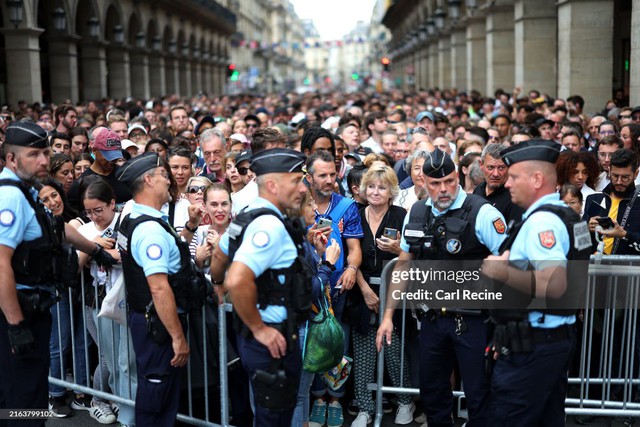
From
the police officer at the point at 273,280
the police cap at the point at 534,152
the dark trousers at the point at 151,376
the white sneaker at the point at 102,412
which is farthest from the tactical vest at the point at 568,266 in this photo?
the white sneaker at the point at 102,412

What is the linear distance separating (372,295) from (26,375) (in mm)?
2578

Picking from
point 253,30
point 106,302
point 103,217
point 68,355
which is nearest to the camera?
point 106,302

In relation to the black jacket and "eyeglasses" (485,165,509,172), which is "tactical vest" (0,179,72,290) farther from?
the black jacket

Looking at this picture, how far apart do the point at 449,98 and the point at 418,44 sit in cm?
2266

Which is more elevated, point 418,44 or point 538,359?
point 418,44

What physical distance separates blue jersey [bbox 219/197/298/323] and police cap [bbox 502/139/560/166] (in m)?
1.36

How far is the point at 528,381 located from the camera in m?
4.32

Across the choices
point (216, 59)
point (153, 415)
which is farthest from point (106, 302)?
point (216, 59)

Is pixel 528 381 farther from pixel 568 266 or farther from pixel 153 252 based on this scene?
pixel 153 252

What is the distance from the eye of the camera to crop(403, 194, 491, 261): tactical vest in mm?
4898

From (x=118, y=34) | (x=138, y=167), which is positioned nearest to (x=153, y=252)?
(x=138, y=167)

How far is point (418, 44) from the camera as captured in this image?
156 ft

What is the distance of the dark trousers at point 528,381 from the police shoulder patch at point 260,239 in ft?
5.05

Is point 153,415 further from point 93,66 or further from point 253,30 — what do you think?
point 253,30
